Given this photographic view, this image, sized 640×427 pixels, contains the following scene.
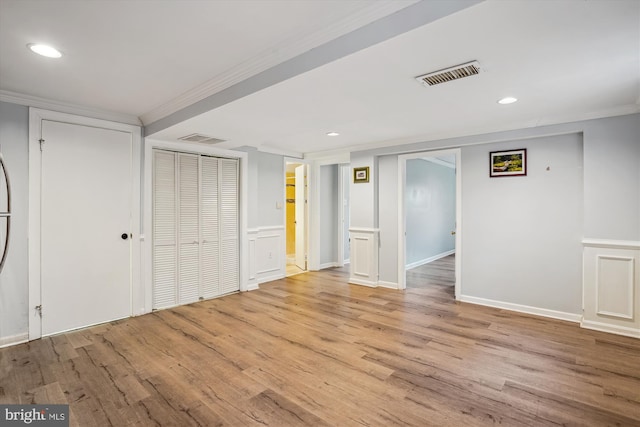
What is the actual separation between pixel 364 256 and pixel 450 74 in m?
3.55

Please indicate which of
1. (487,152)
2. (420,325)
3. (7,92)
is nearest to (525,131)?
(487,152)

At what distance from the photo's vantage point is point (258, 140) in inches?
170

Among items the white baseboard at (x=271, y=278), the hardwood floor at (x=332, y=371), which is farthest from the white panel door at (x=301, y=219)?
the hardwood floor at (x=332, y=371)

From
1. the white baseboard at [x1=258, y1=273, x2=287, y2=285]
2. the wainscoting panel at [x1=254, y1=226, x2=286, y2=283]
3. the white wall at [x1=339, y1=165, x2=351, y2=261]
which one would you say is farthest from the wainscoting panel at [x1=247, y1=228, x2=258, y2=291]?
the white wall at [x1=339, y1=165, x2=351, y2=261]

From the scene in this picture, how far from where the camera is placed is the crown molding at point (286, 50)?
175 cm

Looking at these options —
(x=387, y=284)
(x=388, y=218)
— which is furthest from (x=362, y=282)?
(x=388, y=218)

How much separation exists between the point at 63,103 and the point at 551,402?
5.05 m

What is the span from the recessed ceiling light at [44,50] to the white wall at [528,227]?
14.6 feet

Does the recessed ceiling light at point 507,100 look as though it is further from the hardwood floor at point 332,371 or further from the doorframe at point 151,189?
the doorframe at point 151,189

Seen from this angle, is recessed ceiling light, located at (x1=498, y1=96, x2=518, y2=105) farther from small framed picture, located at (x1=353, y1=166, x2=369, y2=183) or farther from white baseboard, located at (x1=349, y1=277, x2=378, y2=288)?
white baseboard, located at (x1=349, y1=277, x2=378, y2=288)

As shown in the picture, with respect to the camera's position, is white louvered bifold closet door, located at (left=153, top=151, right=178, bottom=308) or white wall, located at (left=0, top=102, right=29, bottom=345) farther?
white louvered bifold closet door, located at (left=153, top=151, right=178, bottom=308)

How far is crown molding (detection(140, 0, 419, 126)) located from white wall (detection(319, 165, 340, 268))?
387 centimetres

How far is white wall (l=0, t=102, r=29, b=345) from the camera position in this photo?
3041mm

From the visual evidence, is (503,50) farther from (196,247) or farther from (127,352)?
(196,247)
